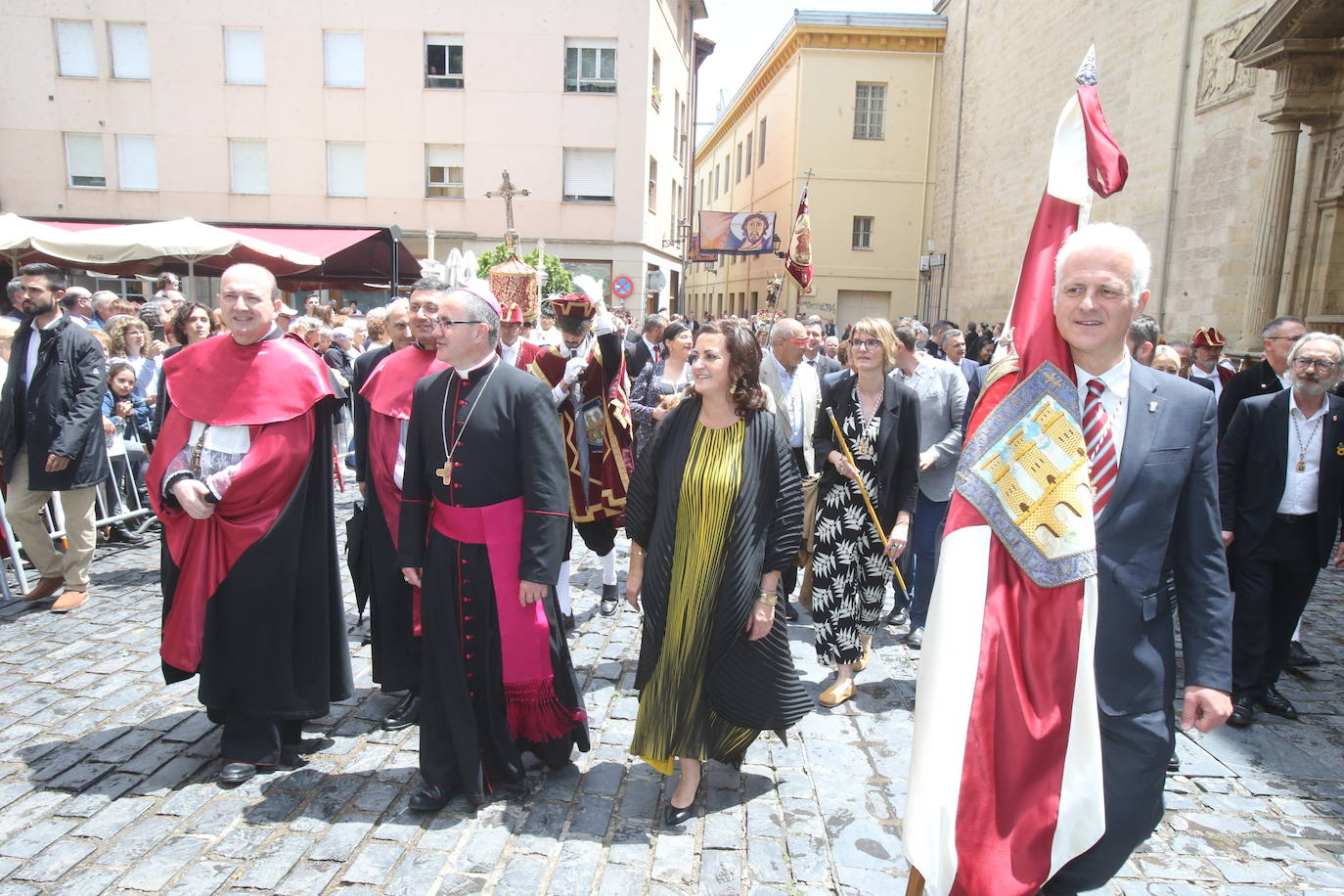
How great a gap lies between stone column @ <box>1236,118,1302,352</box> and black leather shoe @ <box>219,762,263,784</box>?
12.1m

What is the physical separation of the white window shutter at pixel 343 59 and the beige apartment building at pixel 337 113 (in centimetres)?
4

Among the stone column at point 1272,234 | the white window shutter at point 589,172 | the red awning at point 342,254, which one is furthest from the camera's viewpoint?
the white window shutter at point 589,172

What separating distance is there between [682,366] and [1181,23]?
1317 centimetres

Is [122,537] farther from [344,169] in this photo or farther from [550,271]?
[344,169]

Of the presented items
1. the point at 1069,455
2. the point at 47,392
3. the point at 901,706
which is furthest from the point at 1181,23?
the point at 47,392

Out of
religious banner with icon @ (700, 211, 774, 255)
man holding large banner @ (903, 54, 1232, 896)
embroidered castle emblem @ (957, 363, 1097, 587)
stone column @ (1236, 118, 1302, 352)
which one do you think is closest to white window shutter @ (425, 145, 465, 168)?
religious banner with icon @ (700, 211, 774, 255)

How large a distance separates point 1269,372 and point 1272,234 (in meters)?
6.17

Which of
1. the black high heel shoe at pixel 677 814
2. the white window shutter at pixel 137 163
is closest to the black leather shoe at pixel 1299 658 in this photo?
the black high heel shoe at pixel 677 814

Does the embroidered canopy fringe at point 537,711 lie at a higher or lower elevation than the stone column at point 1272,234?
lower

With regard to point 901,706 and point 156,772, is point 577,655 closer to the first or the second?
point 901,706

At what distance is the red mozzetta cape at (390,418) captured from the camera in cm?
419

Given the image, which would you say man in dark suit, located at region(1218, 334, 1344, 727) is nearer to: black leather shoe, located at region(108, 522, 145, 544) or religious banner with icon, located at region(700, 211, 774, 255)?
black leather shoe, located at region(108, 522, 145, 544)

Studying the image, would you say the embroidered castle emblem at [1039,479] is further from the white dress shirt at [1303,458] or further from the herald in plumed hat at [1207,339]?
the herald in plumed hat at [1207,339]

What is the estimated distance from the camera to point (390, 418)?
420 centimetres
